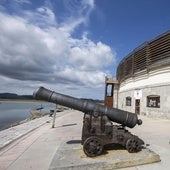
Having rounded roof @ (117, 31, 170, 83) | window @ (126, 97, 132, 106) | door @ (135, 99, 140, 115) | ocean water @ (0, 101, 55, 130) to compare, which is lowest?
ocean water @ (0, 101, 55, 130)

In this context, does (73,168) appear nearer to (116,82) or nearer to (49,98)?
(49,98)

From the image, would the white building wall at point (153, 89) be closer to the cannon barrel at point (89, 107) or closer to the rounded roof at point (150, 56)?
the rounded roof at point (150, 56)

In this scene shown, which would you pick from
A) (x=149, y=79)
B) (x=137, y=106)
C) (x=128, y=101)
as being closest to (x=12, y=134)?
(x=149, y=79)

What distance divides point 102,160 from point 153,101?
1561 cm

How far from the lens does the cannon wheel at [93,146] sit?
6.06 meters

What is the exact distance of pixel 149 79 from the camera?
69.9 feet

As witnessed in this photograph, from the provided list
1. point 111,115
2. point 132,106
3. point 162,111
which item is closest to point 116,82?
point 132,106

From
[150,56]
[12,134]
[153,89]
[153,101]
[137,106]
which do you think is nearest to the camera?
[12,134]

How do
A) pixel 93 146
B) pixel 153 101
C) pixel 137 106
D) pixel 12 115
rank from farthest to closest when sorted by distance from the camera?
pixel 12 115, pixel 137 106, pixel 153 101, pixel 93 146

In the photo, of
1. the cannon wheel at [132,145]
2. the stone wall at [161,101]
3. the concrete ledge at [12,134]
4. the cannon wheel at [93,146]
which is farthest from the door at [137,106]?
the cannon wheel at [93,146]

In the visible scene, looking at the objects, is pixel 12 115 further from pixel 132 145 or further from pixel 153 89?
pixel 132 145

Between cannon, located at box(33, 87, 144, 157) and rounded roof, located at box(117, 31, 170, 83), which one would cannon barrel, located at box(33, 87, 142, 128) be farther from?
rounded roof, located at box(117, 31, 170, 83)

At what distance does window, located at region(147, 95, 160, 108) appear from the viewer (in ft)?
63.4

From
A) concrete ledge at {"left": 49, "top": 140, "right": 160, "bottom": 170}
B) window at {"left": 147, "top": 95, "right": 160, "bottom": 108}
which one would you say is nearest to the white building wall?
window at {"left": 147, "top": 95, "right": 160, "bottom": 108}
